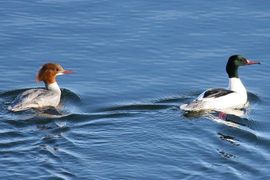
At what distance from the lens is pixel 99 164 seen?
1614cm

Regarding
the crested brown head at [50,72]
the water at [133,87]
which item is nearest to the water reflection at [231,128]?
the water at [133,87]

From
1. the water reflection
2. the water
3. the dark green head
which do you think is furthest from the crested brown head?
the dark green head

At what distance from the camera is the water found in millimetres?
16281

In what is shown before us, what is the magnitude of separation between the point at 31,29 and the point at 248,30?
541cm

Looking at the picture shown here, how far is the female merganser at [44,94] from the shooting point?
63.2 ft

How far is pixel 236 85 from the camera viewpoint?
20.6 metres

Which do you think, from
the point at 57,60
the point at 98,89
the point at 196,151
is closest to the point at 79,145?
the point at 196,151

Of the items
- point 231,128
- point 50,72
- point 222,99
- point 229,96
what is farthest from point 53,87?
point 231,128

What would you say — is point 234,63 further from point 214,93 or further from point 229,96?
point 214,93

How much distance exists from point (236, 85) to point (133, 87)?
7.43 ft

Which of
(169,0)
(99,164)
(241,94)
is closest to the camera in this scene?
(99,164)

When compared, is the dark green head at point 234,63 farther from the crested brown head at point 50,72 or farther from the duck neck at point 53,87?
the duck neck at point 53,87

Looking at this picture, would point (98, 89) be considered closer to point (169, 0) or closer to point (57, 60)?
point (57, 60)

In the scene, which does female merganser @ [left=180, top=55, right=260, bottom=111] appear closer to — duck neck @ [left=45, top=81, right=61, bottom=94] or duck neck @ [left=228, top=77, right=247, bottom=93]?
duck neck @ [left=228, top=77, right=247, bottom=93]
